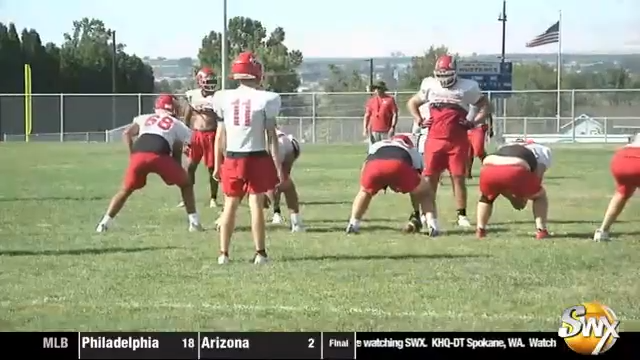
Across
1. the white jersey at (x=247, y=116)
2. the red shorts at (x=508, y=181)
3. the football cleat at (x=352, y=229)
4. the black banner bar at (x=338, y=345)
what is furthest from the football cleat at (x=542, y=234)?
the black banner bar at (x=338, y=345)

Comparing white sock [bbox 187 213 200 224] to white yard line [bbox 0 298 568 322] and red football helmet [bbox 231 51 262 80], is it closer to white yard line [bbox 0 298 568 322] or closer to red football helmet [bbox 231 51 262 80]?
red football helmet [bbox 231 51 262 80]

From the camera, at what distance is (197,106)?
19.1 ft

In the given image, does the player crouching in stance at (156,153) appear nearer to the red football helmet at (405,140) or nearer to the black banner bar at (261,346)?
the red football helmet at (405,140)

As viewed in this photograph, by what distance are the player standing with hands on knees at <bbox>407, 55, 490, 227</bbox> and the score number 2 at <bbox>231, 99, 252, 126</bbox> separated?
4.03ft

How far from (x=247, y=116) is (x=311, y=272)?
1.82 ft

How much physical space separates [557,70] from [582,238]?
68 centimetres

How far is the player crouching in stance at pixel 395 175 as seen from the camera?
4.80 metres

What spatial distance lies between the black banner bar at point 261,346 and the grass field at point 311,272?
0.10 meters

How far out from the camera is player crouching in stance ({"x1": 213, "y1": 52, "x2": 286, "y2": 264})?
3988 mm

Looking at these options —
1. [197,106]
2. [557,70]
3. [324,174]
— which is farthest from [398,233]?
[324,174]

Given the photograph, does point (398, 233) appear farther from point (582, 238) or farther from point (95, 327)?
point (95, 327)

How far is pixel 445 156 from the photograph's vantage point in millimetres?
5168

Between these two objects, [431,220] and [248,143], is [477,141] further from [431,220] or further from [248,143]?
[248,143]

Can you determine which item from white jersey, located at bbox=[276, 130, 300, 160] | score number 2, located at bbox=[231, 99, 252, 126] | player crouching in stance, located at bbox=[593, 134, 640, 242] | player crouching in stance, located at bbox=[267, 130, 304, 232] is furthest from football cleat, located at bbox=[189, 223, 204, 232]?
player crouching in stance, located at bbox=[593, 134, 640, 242]
